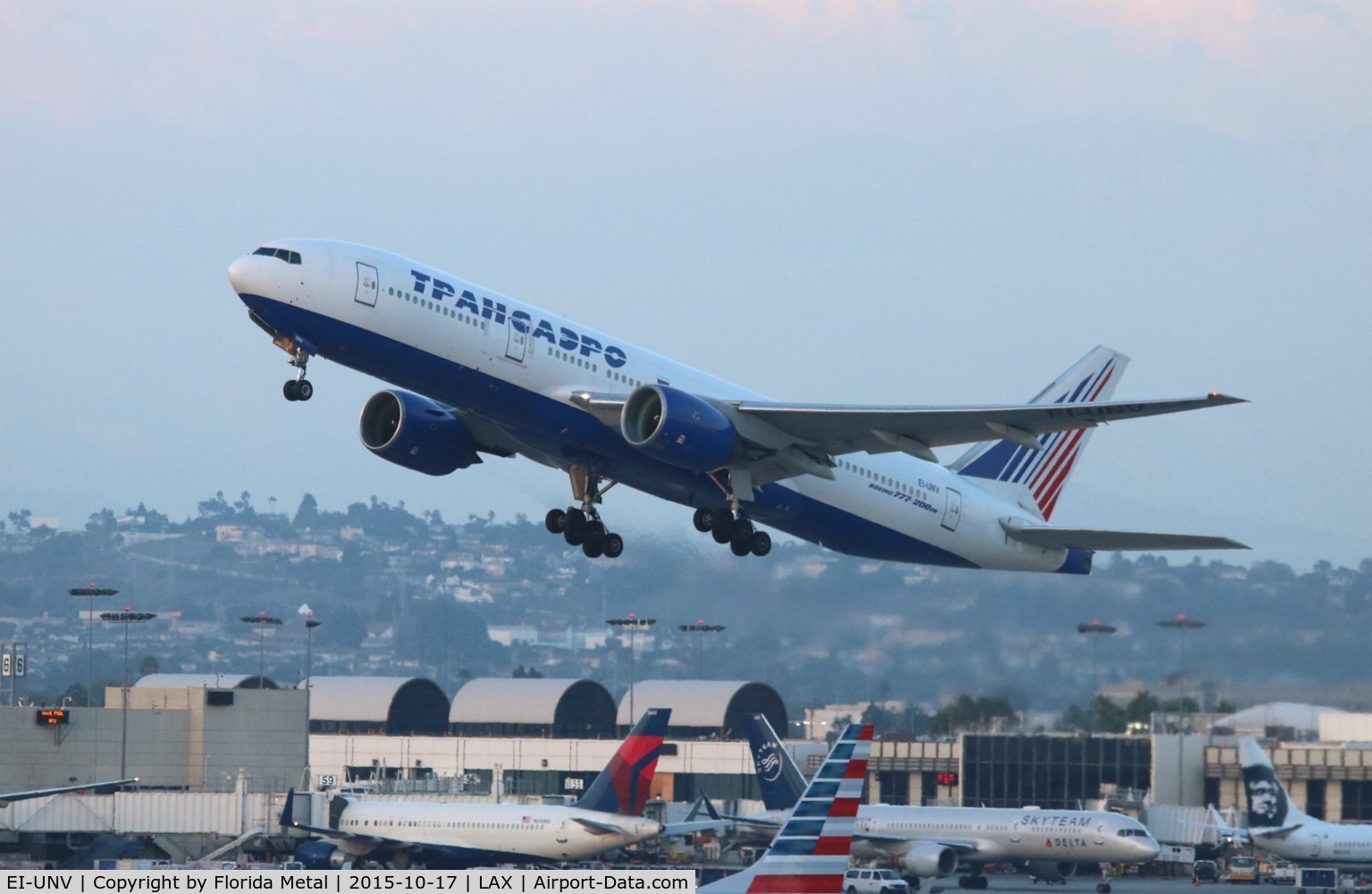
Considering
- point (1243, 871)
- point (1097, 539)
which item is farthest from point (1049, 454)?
point (1243, 871)

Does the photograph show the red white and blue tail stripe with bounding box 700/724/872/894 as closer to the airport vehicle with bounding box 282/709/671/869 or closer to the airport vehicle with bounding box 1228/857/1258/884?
the airport vehicle with bounding box 282/709/671/869

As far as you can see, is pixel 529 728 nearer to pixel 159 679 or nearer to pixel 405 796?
pixel 159 679

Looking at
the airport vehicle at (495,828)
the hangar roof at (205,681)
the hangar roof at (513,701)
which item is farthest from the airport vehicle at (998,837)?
the hangar roof at (513,701)

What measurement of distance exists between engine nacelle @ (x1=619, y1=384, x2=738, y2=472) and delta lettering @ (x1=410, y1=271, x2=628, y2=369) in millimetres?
1382

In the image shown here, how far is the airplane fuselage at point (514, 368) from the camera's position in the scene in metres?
33.6

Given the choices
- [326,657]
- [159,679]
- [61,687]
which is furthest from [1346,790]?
[326,657]

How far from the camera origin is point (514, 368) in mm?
34844

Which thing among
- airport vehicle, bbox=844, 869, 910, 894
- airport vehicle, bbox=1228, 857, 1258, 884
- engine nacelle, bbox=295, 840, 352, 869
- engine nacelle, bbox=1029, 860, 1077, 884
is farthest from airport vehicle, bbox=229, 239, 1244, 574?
airport vehicle, bbox=1228, 857, 1258, 884

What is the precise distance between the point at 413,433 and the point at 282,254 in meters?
6.39

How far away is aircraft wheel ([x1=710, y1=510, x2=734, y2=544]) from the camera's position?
38.6m

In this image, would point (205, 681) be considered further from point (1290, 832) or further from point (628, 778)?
point (1290, 832)

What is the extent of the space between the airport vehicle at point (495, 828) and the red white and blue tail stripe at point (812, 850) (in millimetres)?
13999

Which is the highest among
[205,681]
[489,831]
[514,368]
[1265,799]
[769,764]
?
[514,368]

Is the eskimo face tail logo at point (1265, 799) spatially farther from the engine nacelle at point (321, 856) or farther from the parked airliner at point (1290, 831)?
the engine nacelle at point (321, 856)
